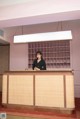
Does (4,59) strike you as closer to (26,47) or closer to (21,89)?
(26,47)

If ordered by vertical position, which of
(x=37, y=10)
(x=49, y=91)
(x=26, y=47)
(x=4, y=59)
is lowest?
(x=49, y=91)

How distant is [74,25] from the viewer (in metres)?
5.78

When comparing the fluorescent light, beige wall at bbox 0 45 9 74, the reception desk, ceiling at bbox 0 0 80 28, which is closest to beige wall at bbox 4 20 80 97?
beige wall at bbox 0 45 9 74

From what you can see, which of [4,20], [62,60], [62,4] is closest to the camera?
[62,4]

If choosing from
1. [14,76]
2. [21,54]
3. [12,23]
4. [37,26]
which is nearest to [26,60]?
[21,54]

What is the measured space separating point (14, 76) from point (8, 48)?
9.50ft

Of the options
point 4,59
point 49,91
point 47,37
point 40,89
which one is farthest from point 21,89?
point 4,59

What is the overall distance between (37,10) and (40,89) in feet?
6.57

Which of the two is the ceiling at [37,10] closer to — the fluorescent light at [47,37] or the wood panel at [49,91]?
the fluorescent light at [47,37]

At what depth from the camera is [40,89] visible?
3.85 meters

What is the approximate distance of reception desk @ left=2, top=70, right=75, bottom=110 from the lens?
11.9 ft

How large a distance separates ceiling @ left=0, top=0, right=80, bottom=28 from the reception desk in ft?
4.58

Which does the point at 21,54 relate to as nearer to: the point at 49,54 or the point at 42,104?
the point at 49,54

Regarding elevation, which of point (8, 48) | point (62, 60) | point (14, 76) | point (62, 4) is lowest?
point (14, 76)
